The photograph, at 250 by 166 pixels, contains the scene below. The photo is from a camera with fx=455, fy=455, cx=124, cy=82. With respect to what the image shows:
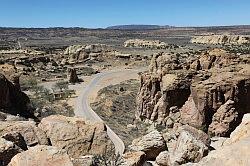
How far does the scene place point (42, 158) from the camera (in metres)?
13.1

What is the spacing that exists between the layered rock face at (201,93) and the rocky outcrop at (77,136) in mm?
19050

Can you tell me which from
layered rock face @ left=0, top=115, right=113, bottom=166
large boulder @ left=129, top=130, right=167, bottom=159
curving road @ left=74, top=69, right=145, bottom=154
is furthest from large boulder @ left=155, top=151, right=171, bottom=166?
curving road @ left=74, top=69, right=145, bottom=154

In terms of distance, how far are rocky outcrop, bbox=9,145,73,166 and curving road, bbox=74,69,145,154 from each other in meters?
10.2

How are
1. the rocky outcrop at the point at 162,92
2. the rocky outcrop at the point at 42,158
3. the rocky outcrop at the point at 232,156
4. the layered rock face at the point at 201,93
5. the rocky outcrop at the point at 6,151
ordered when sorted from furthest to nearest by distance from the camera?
the rocky outcrop at the point at 162,92 → the layered rock face at the point at 201,93 → the rocky outcrop at the point at 6,151 → the rocky outcrop at the point at 42,158 → the rocky outcrop at the point at 232,156

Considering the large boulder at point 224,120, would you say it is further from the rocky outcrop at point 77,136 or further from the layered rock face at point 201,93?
the rocky outcrop at point 77,136

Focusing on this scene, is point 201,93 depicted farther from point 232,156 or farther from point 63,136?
point 232,156

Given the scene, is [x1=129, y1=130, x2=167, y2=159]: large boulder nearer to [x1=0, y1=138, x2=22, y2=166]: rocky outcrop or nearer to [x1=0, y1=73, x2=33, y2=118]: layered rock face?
[x1=0, y1=138, x2=22, y2=166]: rocky outcrop

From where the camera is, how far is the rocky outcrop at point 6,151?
14.1 meters

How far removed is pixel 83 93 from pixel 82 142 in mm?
56829

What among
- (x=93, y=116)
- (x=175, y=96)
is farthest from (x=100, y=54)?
(x=175, y=96)

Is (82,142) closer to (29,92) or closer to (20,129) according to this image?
(20,129)

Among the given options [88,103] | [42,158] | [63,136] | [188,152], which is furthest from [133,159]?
[88,103]

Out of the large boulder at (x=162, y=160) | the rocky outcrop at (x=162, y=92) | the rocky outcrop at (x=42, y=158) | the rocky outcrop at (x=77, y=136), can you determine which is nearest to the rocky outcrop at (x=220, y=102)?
the rocky outcrop at (x=162, y=92)

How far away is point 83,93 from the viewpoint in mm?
74500
